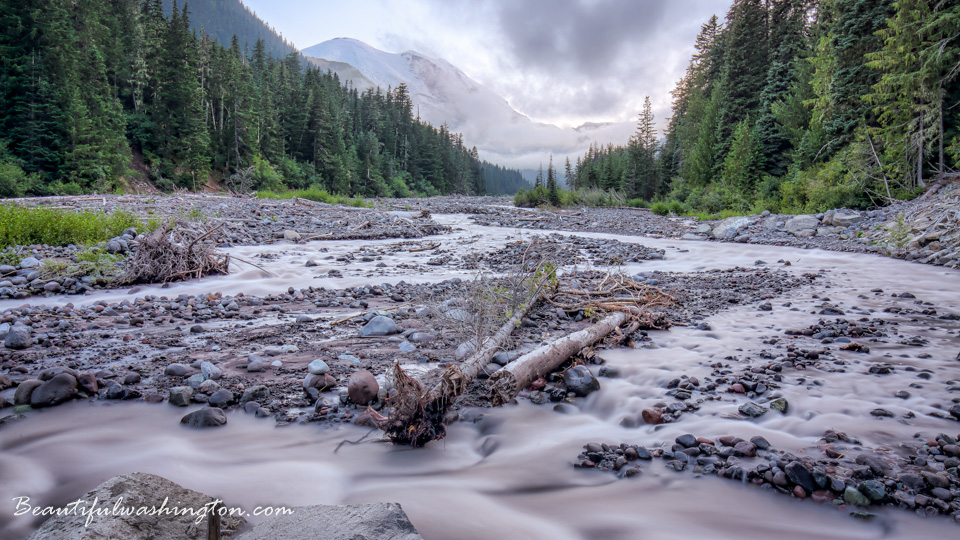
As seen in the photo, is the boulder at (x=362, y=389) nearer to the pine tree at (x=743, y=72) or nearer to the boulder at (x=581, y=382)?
the boulder at (x=581, y=382)

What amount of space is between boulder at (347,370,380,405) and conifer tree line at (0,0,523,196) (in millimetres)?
26970

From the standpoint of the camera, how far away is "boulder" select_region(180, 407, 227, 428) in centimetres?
284

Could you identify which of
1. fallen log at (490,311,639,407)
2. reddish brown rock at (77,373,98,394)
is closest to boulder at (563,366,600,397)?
fallen log at (490,311,639,407)

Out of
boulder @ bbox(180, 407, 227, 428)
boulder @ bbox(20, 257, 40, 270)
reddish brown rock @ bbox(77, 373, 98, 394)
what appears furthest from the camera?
boulder @ bbox(20, 257, 40, 270)

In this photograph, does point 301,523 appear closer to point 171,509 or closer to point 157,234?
point 171,509

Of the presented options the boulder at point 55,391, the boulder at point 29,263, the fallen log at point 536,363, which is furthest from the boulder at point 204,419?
the boulder at point 29,263

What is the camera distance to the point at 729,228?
15242 mm

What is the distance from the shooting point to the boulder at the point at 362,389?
309 centimetres

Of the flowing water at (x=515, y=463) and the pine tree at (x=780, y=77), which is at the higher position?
the pine tree at (x=780, y=77)

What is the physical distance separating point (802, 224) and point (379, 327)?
15.0 m

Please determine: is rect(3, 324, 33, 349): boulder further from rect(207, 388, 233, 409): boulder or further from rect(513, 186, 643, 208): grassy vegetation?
rect(513, 186, 643, 208): grassy vegetation

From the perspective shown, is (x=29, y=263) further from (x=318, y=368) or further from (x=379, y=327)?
(x=318, y=368)

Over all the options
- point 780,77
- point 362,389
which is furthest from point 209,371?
point 780,77

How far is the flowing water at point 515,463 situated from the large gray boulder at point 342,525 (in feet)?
1.21
